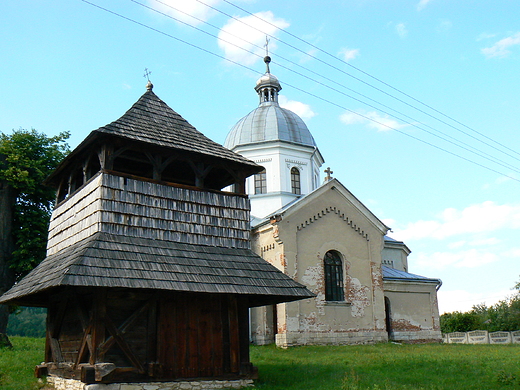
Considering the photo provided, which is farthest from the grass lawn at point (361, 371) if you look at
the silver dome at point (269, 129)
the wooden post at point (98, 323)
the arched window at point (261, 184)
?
the silver dome at point (269, 129)

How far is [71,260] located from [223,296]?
3.74 metres

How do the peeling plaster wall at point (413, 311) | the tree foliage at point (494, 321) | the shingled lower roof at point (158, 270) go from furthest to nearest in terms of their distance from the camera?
1. the tree foliage at point (494, 321)
2. the peeling plaster wall at point (413, 311)
3. the shingled lower roof at point (158, 270)

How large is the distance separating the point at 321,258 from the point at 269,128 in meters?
8.71

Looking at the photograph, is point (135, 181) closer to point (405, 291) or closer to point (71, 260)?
point (71, 260)

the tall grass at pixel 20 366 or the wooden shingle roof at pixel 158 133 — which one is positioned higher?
the wooden shingle roof at pixel 158 133

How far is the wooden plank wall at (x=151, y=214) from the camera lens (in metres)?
12.0

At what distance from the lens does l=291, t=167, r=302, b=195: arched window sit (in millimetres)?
27281

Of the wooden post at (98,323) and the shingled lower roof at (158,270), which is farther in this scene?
the wooden post at (98,323)

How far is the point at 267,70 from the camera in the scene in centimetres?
3130

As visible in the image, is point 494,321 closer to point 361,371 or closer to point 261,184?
point 261,184

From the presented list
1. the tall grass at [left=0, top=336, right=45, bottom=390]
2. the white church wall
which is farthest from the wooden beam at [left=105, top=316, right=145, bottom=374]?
the white church wall

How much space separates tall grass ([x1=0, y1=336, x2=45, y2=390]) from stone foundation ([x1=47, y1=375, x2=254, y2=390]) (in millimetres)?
661

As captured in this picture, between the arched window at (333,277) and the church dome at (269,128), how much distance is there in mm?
7355

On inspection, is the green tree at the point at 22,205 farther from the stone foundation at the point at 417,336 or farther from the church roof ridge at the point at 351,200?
the stone foundation at the point at 417,336
